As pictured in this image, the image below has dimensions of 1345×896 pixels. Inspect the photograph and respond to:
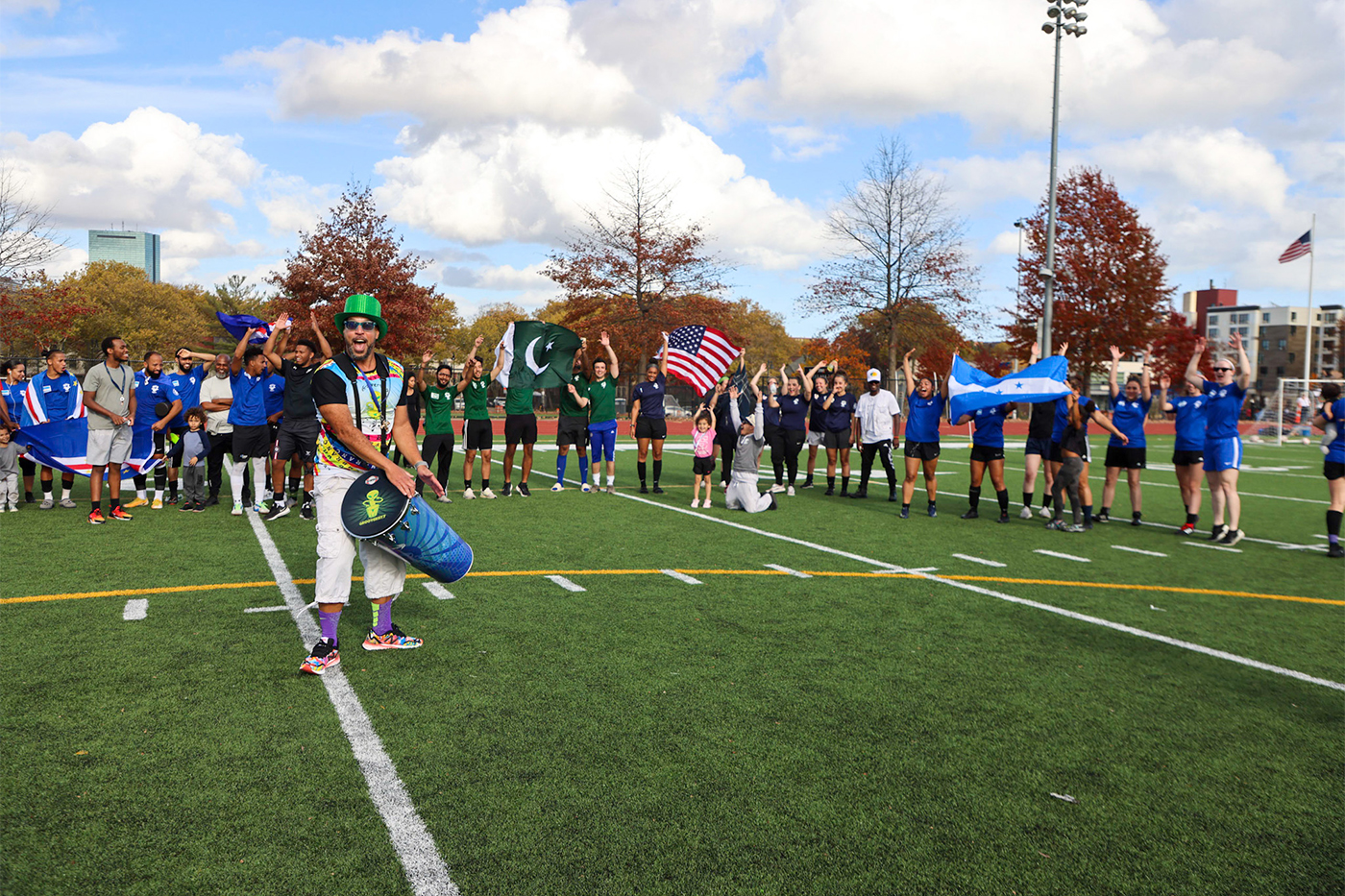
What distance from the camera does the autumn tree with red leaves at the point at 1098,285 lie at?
3266cm

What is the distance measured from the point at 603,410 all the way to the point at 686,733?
31.8 feet

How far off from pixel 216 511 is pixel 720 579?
697 centimetres

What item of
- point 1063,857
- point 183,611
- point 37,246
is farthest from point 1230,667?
point 37,246

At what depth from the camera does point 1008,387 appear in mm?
11555

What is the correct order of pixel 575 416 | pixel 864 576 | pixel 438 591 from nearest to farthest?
pixel 438 591 → pixel 864 576 → pixel 575 416

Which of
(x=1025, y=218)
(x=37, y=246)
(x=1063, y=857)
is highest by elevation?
(x=1025, y=218)

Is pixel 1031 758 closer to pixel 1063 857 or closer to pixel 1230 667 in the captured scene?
pixel 1063 857

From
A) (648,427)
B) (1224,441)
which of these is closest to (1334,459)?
(1224,441)

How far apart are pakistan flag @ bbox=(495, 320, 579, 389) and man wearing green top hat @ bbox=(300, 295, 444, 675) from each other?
321 inches

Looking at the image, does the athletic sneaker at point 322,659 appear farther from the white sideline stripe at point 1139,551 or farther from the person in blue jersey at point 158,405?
the white sideline stripe at point 1139,551

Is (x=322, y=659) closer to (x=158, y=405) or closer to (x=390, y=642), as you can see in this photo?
(x=390, y=642)

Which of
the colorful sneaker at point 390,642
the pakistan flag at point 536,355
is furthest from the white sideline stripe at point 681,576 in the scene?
the pakistan flag at point 536,355

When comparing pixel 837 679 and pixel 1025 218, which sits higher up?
pixel 1025 218

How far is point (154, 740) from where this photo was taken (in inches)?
158
